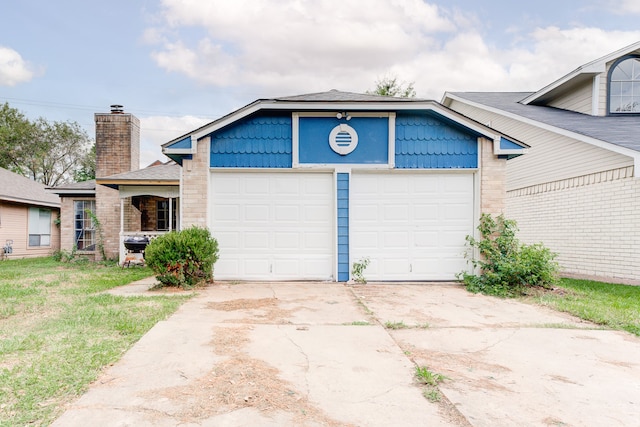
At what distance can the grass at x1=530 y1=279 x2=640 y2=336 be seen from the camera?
5.00m

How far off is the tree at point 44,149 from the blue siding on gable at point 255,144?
1216 inches

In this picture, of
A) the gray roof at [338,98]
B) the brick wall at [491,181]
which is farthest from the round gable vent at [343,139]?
the brick wall at [491,181]

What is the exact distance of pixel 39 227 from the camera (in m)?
16.8

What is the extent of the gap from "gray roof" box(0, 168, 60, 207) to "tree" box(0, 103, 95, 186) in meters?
16.0

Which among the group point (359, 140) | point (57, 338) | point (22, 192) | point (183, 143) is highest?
point (359, 140)

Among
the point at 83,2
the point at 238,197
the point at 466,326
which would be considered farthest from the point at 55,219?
the point at 466,326

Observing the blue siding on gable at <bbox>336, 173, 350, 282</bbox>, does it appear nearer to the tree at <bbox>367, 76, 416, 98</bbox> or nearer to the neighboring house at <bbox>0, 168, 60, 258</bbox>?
the neighboring house at <bbox>0, 168, 60, 258</bbox>

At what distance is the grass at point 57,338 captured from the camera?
2561mm

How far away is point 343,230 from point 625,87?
10.4 meters

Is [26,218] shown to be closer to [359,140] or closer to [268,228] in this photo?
[268,228]

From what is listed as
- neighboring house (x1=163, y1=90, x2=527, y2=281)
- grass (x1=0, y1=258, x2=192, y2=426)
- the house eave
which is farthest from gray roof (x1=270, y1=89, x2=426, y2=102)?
the house eave

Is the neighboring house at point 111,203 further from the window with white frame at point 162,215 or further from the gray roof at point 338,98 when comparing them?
the gray roof at point 338,98

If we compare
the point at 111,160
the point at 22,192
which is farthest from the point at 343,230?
the point at 22,192

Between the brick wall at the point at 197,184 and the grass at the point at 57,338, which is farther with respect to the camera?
the brick wall at the point at 197,184
